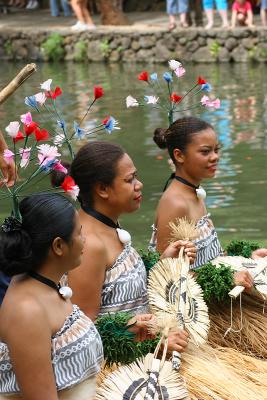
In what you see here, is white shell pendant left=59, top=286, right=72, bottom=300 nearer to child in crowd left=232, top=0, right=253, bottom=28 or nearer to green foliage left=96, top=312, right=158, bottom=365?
green foliage left=96, top=312, right=158, bottom=365

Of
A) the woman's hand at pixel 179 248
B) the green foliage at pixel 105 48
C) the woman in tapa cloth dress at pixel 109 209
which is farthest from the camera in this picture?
the green foliage at pixel 105 48

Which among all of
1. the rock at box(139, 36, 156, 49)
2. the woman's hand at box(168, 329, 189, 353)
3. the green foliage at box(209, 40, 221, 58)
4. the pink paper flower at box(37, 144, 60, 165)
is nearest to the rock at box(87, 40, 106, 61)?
the rock at box(139, 36, 156, 49)

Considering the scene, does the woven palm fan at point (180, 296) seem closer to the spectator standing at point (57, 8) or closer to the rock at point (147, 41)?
the rock at point (147, 41)

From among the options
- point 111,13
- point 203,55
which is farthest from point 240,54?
point 111,13

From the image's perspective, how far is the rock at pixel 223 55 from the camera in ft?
53.7

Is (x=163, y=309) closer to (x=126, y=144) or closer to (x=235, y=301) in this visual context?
(x=235, y=301)

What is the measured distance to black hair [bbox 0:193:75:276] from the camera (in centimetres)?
307

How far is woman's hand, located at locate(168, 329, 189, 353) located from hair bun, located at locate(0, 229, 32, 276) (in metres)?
0.79

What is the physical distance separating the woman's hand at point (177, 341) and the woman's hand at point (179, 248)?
0.50m

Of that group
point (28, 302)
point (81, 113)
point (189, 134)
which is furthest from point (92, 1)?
point (28, 302)

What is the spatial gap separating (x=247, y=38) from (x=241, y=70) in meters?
0.82

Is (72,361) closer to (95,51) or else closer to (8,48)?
(95,51)

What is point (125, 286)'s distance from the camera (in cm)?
391

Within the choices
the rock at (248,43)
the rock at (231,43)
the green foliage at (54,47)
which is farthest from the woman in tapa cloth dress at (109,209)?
the green foliage at (54,47)
